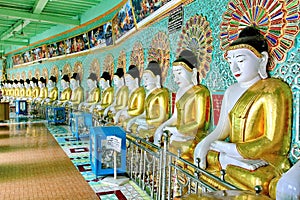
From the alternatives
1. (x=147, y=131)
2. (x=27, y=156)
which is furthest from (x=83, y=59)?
(x=147, y=131)

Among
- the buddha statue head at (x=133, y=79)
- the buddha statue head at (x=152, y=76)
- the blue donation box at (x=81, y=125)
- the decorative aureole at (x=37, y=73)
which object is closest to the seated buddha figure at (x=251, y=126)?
the buddha statue head at (x=152, y=76)

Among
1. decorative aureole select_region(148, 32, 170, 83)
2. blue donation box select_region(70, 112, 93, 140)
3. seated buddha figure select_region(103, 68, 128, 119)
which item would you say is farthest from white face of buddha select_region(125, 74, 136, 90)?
blue donation box select_region(70, 112, 93, 140)

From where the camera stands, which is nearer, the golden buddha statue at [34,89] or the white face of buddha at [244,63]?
the white face of buddha at [244,63]

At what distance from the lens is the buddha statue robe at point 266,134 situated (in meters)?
1.82

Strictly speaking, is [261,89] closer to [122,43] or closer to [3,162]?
[122,43]

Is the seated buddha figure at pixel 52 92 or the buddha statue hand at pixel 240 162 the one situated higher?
the seated buddha figure at pixel 52 92

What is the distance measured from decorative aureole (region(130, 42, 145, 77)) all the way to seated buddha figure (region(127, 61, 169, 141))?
19 centimetres

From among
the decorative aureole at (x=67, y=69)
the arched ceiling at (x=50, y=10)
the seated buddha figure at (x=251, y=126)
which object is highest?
the arched ceiling at (x=50, y=10)

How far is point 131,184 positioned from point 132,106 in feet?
3.59

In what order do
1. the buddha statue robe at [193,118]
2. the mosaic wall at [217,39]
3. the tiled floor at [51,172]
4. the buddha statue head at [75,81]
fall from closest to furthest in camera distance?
1. the mosaic wall at [217,39]
2. the buddha statue robe at [193,118]
3. the tiled floor at [51,172]
4. the buddha statue head at [75,81]

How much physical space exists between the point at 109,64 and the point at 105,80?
24.3 inches

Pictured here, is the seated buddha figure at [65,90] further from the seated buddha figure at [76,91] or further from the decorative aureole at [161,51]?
the decorative aureole at [161,51]

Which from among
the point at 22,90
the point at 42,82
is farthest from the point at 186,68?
the point at 22,90

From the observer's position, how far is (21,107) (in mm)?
11508
